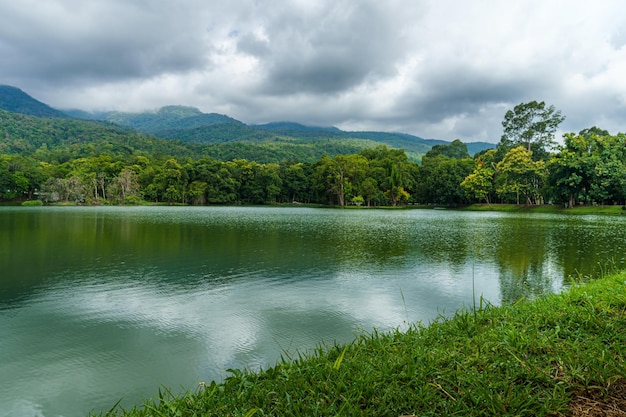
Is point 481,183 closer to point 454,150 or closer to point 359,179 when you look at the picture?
point 359,179

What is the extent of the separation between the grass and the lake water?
184 cm

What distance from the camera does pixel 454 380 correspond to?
10.7 ft

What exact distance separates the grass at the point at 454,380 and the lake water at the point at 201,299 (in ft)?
6.05

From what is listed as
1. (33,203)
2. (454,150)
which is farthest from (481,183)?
(33,203)

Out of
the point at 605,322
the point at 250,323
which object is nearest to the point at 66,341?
the point at 250,323

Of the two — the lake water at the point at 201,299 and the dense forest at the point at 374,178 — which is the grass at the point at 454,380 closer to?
the lake water at the point at 201,299

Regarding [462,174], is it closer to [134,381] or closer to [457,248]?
[457,248]

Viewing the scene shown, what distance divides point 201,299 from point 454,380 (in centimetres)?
729

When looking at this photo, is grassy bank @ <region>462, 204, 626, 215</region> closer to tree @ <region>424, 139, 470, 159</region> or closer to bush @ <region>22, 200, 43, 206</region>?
tree @ <region>424, 139, 470, 159</region>

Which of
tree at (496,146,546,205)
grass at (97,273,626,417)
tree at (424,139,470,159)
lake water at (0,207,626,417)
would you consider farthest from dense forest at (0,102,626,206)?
grass at (97,273,626,417)

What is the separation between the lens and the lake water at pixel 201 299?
216 inches

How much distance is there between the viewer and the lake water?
18.0 feet

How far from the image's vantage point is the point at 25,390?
16.4 feet

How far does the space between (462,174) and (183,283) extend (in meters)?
75.3
